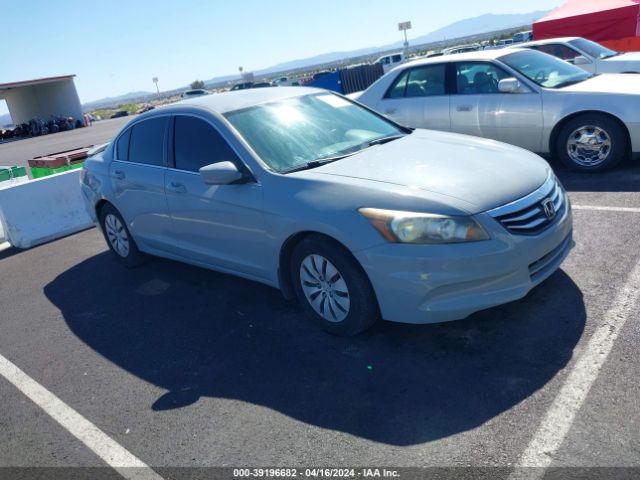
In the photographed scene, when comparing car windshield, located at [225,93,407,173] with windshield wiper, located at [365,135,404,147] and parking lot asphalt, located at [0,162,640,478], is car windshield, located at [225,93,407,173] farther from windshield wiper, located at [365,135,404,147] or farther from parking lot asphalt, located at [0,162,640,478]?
parking lot asphalt, located at [0,162,640,478]

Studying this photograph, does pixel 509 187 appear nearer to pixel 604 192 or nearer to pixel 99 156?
pixel 604 192

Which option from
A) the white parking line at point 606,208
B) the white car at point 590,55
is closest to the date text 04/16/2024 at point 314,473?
the white parking line at point 606,208

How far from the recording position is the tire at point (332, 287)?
11.8 feet

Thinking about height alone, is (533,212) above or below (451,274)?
above

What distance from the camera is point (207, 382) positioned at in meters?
3.63

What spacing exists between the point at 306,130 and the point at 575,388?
2661mm

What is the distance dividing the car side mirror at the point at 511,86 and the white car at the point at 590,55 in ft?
9.91

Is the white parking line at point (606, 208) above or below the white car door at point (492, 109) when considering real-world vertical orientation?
below

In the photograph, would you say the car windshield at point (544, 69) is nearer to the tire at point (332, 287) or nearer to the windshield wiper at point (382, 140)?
the windshield wiper at point (382, 140)

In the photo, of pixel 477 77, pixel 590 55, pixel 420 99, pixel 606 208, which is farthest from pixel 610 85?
pixel 590 55

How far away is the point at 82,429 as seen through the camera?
337 centimetres

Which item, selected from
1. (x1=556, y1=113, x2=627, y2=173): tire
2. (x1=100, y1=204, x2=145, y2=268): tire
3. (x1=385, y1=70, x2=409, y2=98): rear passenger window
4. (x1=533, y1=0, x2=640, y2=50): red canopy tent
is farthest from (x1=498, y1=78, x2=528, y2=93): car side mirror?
(x1=533, y1=0, x2=640, y2=50): red canopy tent

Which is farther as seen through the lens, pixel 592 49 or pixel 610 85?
pixel 592 49

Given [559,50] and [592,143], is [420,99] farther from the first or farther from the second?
[559,50]
